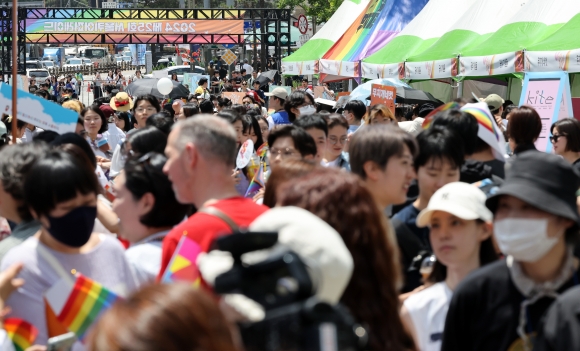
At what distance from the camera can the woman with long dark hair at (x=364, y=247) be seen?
236 cm

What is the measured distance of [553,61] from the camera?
12070mm

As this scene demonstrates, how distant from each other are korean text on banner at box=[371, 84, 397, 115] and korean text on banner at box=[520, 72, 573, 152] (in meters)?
2.31

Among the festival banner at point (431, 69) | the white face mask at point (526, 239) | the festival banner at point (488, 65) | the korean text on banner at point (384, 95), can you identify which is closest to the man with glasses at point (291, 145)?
the white face mask at point (526, 239)

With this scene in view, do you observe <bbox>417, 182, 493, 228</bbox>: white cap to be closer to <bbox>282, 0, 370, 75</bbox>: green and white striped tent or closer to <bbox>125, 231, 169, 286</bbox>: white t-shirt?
<bbox>125, 231, 169, 286</bbox>: white t-shirt

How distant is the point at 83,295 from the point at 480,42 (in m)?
13.7

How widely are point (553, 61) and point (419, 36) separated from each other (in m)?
7.08

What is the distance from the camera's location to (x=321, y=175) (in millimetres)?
2582

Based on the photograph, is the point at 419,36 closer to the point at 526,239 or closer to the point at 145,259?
the point at 145,259

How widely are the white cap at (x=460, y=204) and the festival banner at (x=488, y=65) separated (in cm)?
993

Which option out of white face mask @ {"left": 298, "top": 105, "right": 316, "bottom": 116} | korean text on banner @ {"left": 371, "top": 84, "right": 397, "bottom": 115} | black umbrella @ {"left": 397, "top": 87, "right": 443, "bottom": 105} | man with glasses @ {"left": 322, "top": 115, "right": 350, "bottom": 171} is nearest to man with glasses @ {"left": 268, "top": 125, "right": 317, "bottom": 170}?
man with glasses @ {"left": 322, "top": 115, "right": 350, "bottom": 171}

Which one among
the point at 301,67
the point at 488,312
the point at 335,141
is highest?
the point at 488,312

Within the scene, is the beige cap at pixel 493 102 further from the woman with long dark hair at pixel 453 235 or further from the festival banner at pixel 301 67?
the festival banner at pixel 301 67

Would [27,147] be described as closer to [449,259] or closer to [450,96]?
[449,259]

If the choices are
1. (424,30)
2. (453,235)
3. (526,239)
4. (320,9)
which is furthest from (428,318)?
(320,9)
